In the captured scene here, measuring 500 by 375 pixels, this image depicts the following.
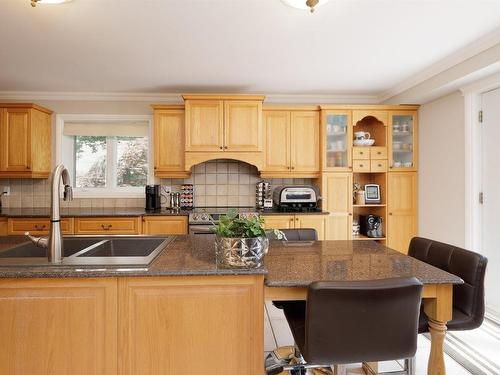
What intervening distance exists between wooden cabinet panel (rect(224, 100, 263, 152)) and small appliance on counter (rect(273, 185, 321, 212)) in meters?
0.62

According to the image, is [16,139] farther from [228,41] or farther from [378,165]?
[378,165]

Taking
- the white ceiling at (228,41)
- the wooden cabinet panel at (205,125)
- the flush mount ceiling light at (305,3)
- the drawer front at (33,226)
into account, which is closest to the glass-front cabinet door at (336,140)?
the white ceiling at (228,41)

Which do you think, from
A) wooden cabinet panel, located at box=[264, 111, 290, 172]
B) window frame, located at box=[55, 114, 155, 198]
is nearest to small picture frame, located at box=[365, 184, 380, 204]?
wooden cabinet panel, located at box=[264, 111, 290, 172]

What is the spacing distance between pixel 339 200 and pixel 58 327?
3.12m

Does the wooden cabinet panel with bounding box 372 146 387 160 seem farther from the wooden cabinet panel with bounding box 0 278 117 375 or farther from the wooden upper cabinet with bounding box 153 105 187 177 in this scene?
Answer: the wooden cabinet panel with bounding box 0 278 117 375

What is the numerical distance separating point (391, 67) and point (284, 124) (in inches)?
50.6

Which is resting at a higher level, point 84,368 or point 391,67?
point 391,67

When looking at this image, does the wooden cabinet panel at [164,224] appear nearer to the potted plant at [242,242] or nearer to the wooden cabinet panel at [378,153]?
the potted plant at [242,242]

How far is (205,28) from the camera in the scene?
2.30 metres

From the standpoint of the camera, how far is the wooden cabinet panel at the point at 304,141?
3750mm

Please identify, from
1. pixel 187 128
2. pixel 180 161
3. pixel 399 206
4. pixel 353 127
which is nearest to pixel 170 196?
pixel 180 161

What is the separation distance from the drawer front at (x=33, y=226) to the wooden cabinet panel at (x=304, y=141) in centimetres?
262

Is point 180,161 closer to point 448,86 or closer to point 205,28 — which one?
point 205,28

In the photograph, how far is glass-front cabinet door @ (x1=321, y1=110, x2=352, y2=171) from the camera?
3725mm
